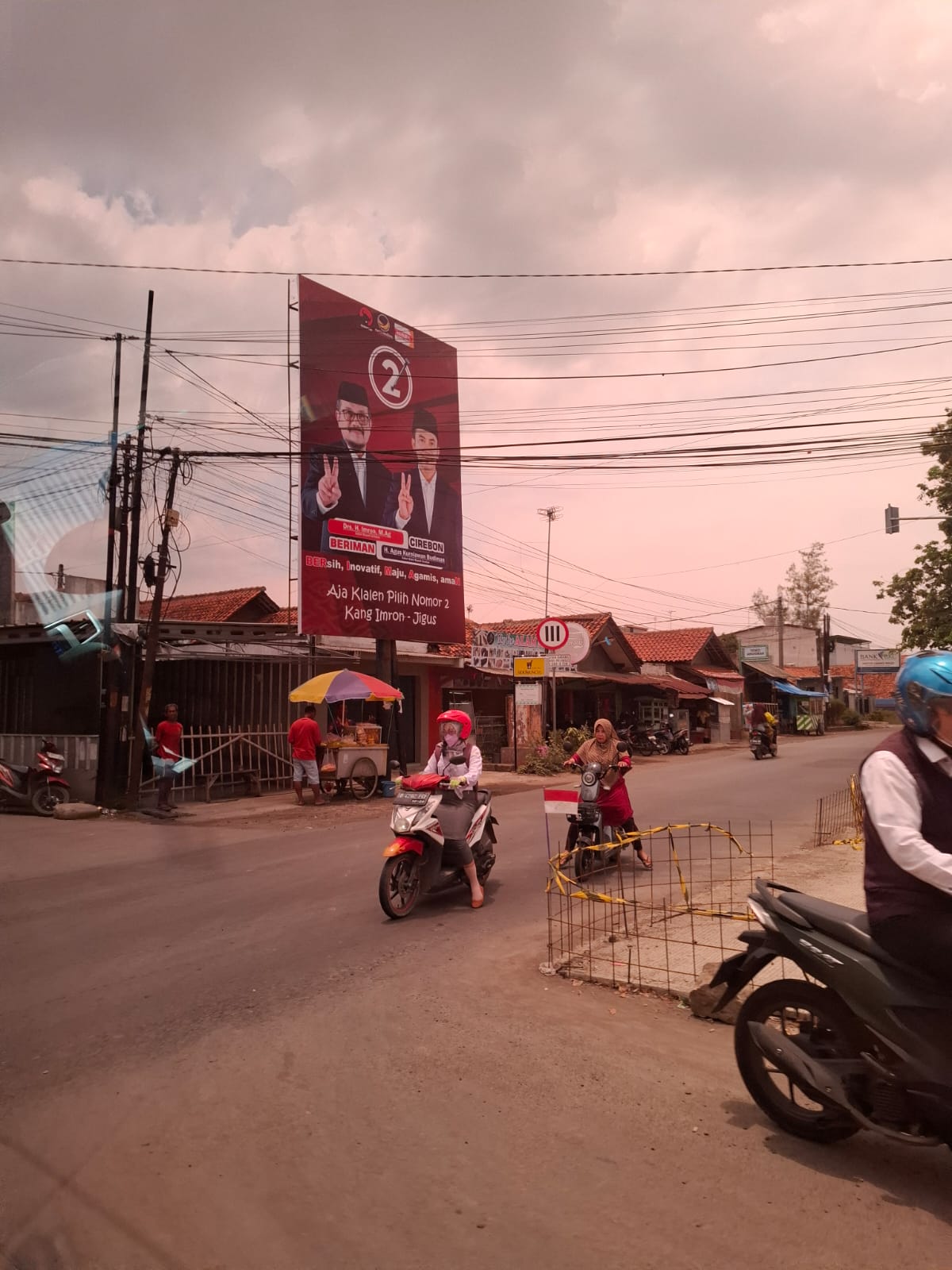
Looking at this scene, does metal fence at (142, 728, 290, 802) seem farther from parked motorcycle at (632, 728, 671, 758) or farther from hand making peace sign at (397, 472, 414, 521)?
parked motorcycle at (632, 728, 671, 758)

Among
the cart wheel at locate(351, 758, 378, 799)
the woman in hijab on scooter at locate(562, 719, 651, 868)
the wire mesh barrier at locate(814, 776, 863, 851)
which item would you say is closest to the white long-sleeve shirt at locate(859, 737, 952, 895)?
the woman in hijab on scooter at locate(562, 719, 651, 868)

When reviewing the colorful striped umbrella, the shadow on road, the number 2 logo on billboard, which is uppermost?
the number 2 logo on billboard

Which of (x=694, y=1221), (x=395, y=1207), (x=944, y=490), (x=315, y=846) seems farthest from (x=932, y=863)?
(x=944, y=490)

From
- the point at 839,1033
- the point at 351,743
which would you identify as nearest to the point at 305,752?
the point at 351,743

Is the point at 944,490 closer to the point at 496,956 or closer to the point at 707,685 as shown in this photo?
the point at 707,685

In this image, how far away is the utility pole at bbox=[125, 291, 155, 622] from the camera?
1616 centimetres

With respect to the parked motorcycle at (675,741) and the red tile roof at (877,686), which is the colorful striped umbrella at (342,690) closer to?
the parked motorcycle at (675,741)

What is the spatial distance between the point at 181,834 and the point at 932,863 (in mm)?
10985

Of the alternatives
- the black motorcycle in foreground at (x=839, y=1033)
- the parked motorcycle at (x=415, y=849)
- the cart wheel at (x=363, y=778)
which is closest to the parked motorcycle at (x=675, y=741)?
the cart wheel at (x=363, y=778)

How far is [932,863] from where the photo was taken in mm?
2908

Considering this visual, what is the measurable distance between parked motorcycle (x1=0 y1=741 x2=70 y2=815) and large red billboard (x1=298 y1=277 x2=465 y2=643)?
538 centimetres

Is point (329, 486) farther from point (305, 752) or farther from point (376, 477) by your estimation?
point (305, 752)

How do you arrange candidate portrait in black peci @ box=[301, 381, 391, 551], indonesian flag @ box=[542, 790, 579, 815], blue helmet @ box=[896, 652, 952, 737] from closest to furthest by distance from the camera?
1. blue helmet @ box=[896, 652, 952, 737]
2. indonesian flag @ box=[542, 790, 579, 815]
3. candidate portrait in black peci @ box=[301, 381, 391, 551]

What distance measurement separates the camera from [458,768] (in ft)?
24.9
